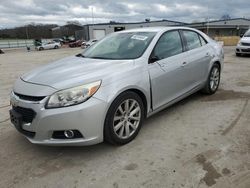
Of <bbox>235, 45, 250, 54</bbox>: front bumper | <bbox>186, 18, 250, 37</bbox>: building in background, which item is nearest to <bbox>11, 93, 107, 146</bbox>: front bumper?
<bbox>235, 45, 250, 54</bbox>: front bumper

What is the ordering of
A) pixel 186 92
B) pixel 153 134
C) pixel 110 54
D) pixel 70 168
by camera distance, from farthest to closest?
pixel 186 92
pixel 110 54
pixel 153 134
pixel 70 168

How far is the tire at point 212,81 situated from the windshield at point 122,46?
1.86m

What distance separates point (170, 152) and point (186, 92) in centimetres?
164

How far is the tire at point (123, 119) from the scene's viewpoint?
3098 millimetres

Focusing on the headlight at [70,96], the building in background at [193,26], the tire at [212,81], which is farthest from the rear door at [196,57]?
the building in background at [193,26]

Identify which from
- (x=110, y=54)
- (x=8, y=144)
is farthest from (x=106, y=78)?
(x=8, y=144)

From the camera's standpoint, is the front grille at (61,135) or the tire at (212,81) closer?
the front grille at (61,135)

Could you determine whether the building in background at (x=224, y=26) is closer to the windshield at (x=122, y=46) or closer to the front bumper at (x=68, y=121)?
the windshield at (x=122, y=46)

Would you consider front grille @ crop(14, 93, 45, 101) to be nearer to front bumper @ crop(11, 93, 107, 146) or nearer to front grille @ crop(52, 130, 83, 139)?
front bumper @ crop(11, 93, 107, 146)

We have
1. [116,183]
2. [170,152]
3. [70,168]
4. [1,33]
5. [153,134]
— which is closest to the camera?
[116,183]

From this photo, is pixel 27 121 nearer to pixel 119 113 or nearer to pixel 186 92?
pixel 119 113

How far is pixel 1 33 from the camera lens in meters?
79.0

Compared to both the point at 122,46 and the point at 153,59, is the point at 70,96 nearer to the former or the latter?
the point at 153,59

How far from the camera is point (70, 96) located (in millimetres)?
2887
